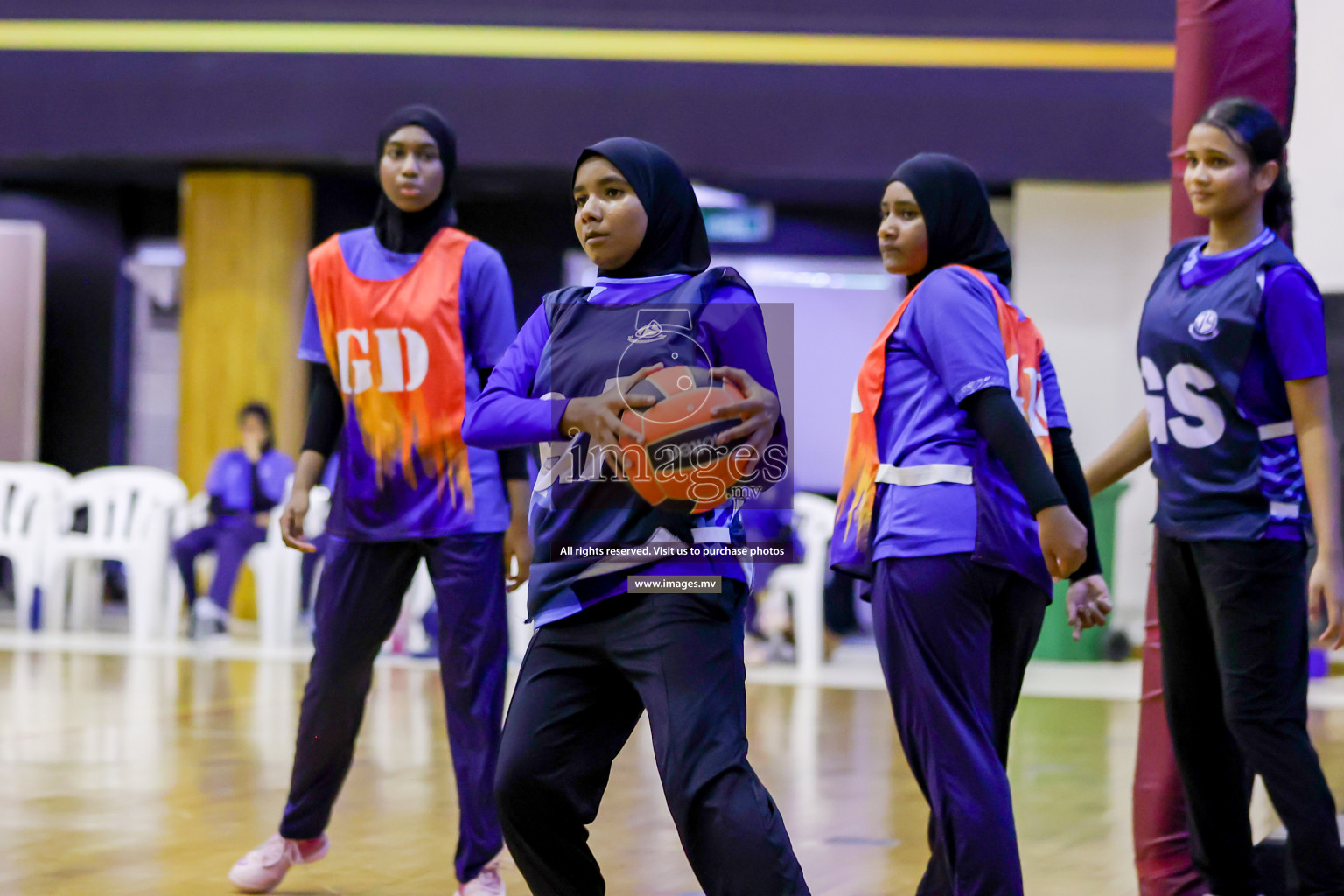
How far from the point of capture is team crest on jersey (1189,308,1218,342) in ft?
10.3

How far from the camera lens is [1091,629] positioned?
9.55 m

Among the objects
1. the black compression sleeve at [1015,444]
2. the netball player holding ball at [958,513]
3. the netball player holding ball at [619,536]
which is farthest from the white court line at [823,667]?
the netball player holding ball at [619,536]

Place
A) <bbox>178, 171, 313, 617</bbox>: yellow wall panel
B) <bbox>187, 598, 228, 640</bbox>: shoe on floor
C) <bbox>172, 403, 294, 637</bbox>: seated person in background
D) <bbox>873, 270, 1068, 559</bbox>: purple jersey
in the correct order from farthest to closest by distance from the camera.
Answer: <bbox>178, 171, 313, 617</bbox>: yellow wall panel
<bbox>172, 403, 294, 637</bbox>: seated person in background
<bbox>187, 598, 228, 640</bbox>: shoe on floor
<bbox>873, 270, 1068, 559</bbox>: purple jersey

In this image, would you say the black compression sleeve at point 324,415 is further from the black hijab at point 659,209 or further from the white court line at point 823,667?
the white court line at point 823,667

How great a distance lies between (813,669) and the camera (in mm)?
8875

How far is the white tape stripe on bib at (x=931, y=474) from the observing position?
2842 millimetres

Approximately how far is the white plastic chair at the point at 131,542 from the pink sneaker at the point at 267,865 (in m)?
6.36

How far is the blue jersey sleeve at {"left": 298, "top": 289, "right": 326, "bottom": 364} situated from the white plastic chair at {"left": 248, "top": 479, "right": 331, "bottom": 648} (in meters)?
5.79

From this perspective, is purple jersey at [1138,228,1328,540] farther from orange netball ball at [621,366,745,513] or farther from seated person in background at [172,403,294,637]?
seated person in background at [172,403,294,637]

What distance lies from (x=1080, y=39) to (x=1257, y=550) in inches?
296

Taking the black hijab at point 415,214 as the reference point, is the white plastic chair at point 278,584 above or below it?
below

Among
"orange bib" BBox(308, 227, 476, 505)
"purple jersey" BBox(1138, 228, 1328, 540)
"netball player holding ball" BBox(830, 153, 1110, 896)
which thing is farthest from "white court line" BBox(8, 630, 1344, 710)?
"netball player holding ball" BBox(830, 153, 1110, 896)

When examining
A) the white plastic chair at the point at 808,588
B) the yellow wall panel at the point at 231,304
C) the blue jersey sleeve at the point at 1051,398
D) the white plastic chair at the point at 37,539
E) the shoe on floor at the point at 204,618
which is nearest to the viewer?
the blue jersey sleeve at the point at 1051,398

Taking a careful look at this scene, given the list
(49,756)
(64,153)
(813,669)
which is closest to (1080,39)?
(813,669)
